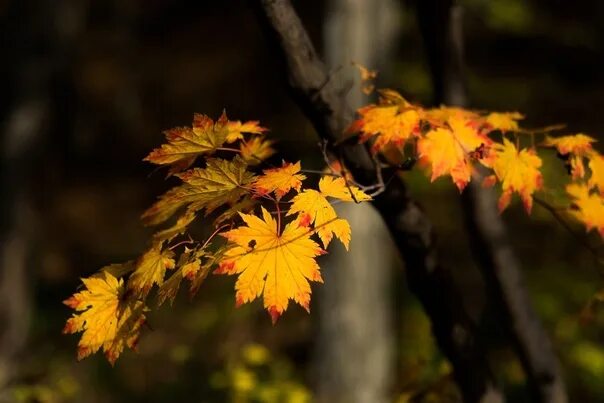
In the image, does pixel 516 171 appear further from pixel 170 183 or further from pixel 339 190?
pixel 170 183

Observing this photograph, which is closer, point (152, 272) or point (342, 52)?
point (152, 272)

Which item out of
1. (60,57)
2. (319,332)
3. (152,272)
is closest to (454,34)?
(152,272)

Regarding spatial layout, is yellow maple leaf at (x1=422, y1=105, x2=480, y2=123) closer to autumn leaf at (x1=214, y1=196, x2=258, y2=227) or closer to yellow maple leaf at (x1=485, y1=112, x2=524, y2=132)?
yellow maple leaf at (x1=485, y1=112, x2=524, y2=132)

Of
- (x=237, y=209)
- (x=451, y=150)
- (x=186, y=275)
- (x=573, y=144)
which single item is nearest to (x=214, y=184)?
(x=237, y=209)

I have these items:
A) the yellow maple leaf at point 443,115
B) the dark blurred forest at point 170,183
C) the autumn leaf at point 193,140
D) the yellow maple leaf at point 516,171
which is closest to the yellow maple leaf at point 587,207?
the yellow maple leaf at point 516,171

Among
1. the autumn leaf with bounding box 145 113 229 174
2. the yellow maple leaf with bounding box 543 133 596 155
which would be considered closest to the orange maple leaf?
the autumn leaf with bounding box 145 113 229 174

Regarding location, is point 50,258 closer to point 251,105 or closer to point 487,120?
point 251,105
